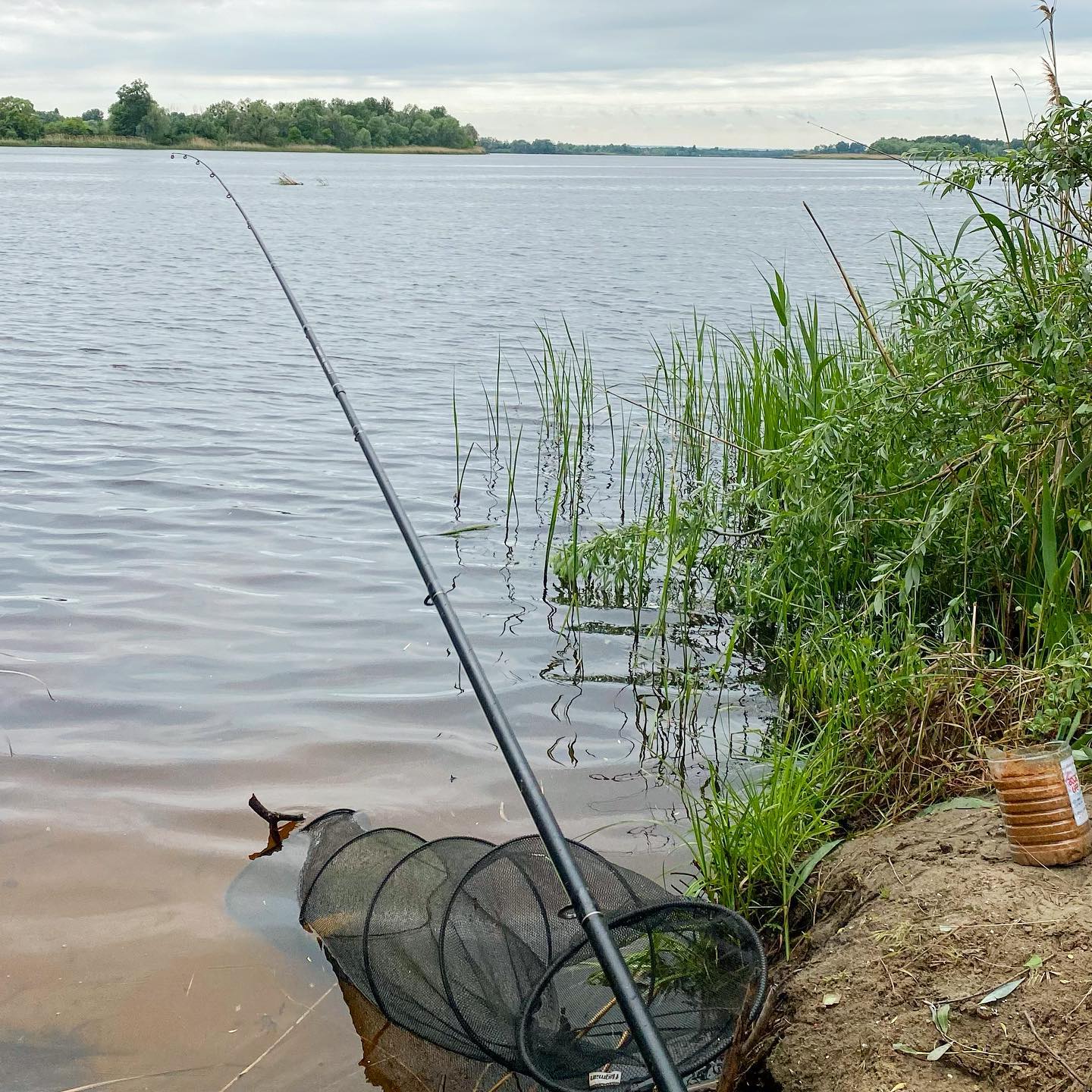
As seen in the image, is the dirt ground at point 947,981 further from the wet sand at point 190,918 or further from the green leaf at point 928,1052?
the wet sand at point 190,918

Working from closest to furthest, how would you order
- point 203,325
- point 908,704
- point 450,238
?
1. point 908,704
2. point 203,325
3. point 450,238

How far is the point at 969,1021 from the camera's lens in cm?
253

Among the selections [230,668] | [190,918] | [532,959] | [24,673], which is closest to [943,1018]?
[532,959]

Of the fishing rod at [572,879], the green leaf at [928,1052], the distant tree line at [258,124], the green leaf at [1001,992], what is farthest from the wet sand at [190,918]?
the distant tree line at [258,124]

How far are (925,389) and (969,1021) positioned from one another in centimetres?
244

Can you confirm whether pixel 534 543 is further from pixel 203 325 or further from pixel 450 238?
pixel 450 238

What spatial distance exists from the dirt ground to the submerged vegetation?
0.36 meters

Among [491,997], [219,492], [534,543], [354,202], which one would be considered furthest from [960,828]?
[354,202]

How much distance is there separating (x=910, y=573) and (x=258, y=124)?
104228mm

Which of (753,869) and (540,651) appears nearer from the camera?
(753,869)

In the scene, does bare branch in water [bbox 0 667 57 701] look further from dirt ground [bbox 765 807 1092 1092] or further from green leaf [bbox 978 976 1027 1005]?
green leaf [bbox 978 976 1027 1005]

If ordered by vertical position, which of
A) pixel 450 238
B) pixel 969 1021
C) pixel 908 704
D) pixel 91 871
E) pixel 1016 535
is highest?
pixel 450 238

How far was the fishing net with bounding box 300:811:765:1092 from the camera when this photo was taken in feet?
8.93

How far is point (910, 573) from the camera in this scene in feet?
13.7
